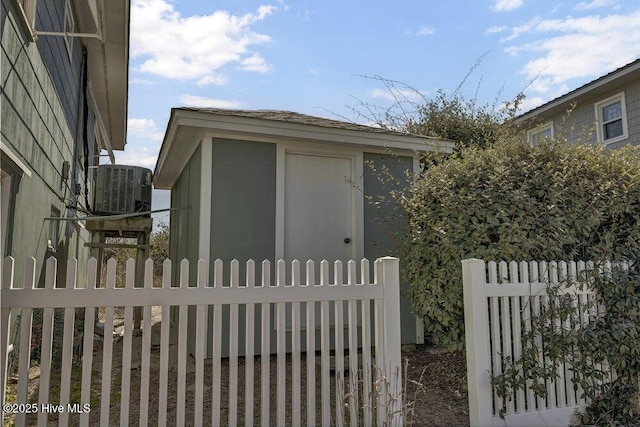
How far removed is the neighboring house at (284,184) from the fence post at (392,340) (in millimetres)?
2192

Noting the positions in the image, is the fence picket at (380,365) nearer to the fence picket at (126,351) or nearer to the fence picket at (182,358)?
the fence picket at (182,358)

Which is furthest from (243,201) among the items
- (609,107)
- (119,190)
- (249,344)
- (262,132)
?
(609,107)

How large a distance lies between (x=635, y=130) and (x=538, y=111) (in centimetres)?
268

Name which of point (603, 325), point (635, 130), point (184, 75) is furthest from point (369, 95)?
point (603, 325)

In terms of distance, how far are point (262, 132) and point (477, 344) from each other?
3.15 metres

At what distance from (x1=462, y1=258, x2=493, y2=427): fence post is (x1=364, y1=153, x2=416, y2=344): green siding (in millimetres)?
2255

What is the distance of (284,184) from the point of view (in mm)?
5090

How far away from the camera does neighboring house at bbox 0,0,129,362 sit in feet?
10.9

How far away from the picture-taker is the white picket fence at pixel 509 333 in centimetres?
296

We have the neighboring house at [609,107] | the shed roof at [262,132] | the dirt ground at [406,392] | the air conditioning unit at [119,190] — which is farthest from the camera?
the neighboring house at [609,107]

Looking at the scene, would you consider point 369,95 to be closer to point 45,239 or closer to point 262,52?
point 262,52

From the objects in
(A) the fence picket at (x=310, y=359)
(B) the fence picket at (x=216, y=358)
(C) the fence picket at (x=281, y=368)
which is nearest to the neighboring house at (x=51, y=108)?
(B) the fence picket at (x=216, y=358)

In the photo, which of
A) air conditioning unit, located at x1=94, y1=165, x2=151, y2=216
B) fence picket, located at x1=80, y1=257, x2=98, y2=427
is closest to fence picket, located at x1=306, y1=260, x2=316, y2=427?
fence picket, located at x1=80, y1=257, x2=98, y2=427

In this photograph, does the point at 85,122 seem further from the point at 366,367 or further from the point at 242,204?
the point at 366,367
